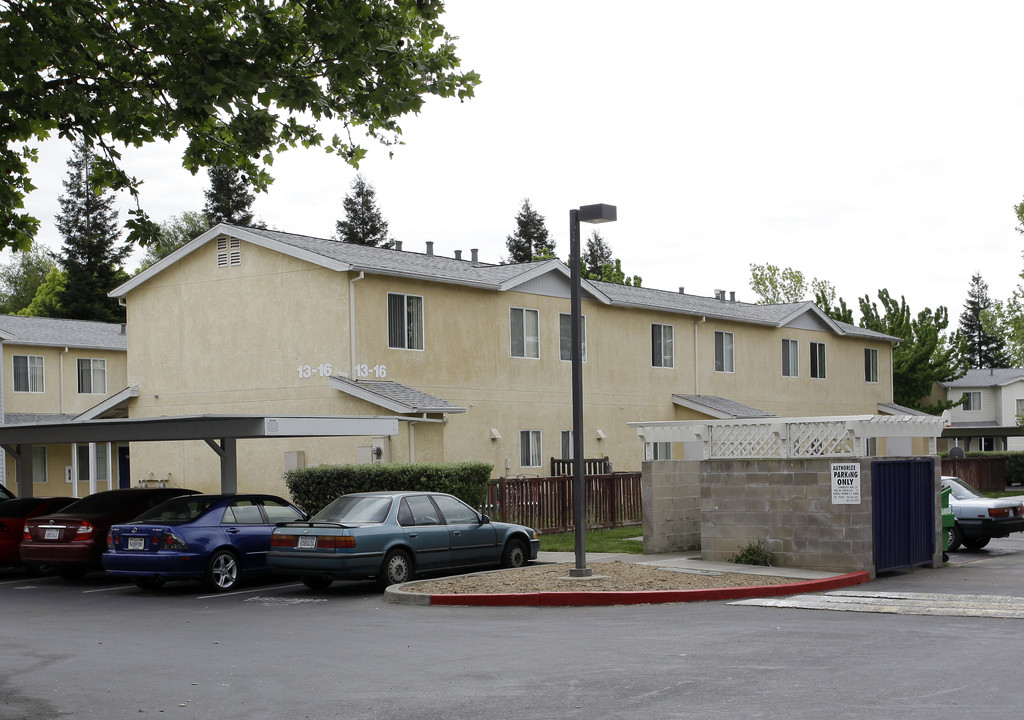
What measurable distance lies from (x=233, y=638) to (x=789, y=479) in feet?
27.8

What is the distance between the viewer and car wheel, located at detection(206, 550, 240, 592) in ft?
54.6

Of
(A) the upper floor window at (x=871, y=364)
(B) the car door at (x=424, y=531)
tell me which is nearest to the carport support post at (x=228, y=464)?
(B) the car door at (x=424, y=531)

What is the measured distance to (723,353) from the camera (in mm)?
37781

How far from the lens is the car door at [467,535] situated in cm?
1717

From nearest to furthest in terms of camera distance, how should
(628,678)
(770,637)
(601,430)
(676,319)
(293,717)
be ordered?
(293,717)
(628,678)
(770,637)
(601,430)
(676,319)

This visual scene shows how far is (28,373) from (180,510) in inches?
1028

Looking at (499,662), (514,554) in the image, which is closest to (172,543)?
(514,554)

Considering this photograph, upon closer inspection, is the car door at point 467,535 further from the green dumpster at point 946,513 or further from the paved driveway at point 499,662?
the green dumpster at point 946,513

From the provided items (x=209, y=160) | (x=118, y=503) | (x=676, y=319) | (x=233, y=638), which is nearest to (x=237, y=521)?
(x=118, y=503)

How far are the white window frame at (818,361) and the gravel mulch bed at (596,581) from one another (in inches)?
1031

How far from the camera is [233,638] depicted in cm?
1217

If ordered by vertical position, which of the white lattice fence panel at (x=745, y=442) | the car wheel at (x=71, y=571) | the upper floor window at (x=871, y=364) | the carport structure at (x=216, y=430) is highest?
the upper floor window at (x=871, y=364)

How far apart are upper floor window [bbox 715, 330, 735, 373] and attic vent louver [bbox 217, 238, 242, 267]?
16.0 meters

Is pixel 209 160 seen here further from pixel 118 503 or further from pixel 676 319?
pixel 676 319
